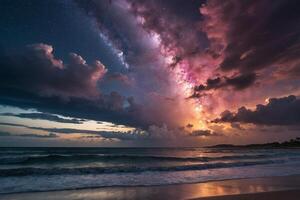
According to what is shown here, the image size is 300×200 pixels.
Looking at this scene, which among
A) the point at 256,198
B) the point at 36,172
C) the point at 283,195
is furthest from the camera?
the point at 36,172

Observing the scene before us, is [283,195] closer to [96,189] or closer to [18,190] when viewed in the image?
[96,189]

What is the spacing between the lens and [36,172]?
859 inches

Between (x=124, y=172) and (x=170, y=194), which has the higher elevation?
(x=124, y=172)

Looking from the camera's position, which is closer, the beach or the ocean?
the beach

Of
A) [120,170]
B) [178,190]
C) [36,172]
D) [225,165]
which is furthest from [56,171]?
[225,165]

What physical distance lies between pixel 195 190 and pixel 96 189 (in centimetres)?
481

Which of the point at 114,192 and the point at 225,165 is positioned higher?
the point at 225,165

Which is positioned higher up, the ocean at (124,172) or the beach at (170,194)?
the ocean at (124,172)

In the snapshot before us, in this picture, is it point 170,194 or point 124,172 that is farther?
point 124,172

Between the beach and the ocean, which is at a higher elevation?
the ocean

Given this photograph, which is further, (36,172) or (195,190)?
(36,172)

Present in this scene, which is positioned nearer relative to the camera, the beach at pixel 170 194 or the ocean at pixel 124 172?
the beach at pixel 170 194

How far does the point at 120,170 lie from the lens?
2273 centimetres

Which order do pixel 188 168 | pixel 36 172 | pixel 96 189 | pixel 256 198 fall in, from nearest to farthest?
pixel 256 198
pixel 96 189
pixel 36 172
pixel 188 168
